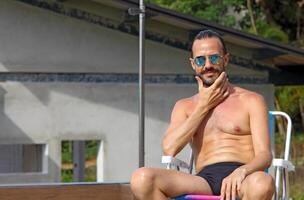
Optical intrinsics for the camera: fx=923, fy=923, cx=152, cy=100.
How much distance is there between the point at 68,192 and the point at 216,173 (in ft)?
3.14

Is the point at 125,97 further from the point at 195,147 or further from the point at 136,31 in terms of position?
the point at 195,147

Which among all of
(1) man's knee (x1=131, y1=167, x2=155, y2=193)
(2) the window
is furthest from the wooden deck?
(2) the window

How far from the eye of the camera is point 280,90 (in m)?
16.5

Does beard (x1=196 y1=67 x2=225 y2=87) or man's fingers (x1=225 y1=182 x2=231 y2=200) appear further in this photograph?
beard (x1=196 y1=67 x2=225 y2=87)

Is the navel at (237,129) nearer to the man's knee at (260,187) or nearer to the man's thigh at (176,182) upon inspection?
the man's thigh at (176,182)

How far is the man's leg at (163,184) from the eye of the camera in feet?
14.2

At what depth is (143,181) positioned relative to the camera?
14.1ft

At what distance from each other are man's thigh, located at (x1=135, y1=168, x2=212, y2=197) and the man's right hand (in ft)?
1.44

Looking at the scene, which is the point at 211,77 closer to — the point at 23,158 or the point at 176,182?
the point at 176,182

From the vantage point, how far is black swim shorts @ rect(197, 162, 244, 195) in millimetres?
4570

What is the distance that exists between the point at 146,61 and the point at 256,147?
5594 mm

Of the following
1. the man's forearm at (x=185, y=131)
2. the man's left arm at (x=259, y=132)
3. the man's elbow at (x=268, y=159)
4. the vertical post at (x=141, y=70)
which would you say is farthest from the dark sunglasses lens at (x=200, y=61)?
the vertical post at (x=141, y=70)

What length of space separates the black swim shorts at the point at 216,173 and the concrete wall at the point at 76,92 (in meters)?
5.29

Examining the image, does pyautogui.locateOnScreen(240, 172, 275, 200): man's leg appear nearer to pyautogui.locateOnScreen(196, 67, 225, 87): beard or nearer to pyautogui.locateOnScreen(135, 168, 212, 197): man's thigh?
pyautogui.locateOnScreen(135, 168, 212, 197): man's thigh
